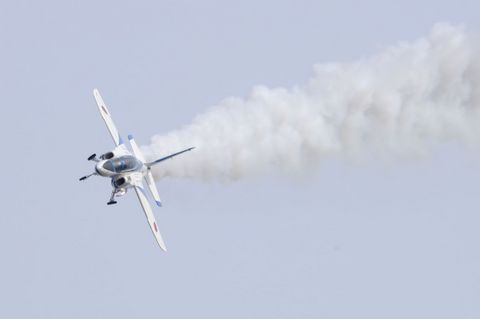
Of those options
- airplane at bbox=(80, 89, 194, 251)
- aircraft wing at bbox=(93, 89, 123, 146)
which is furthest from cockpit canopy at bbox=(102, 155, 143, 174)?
aircraft wing at bbox=(93, 89, 123, 146)

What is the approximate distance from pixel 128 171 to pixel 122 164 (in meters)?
0.69

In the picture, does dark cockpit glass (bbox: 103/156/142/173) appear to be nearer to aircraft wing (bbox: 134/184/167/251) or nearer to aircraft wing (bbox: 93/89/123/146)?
aircraft wing (bbox: 134/184/167/251)

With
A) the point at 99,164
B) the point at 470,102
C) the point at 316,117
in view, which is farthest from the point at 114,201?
the point at 470,102

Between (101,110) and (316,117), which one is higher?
(101,110)

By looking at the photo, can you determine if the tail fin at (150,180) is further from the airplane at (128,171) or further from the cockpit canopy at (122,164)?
the cockpit canopy at (122,164)

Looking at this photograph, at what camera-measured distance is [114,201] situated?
73.6m

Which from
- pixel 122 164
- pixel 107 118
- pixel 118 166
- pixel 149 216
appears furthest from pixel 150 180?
pixel 107 118

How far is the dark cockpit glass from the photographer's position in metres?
72.9

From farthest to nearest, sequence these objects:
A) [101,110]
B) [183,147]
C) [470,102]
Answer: [101,110] < [183,147] < [470,102]

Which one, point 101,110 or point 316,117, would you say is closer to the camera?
point 316,117

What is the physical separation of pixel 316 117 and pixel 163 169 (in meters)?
9.64

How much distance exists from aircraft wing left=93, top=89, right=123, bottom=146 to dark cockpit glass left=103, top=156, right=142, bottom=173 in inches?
149

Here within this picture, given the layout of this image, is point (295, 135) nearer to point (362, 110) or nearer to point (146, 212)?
point (362, 110)

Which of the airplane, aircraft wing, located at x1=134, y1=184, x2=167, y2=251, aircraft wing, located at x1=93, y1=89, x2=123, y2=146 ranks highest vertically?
aircraft wing, located at x1=93, y1=89, x2=123, y2=146
